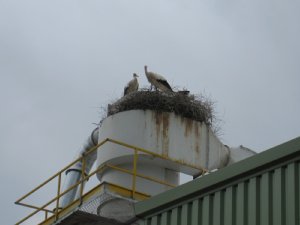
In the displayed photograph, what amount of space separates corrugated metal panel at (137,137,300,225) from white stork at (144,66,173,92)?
8.88 meters

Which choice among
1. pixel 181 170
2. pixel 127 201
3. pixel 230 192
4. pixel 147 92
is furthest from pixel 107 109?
pixel 230 192

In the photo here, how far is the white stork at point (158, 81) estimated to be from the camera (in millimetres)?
21219

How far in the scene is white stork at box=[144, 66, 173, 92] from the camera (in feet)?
69.6

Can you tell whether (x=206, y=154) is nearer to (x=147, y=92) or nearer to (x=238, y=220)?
(x=147, y=92)

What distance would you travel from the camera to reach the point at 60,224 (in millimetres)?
17375

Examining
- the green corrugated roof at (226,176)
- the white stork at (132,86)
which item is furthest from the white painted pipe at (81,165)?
the green corrugated roof at (226,176)

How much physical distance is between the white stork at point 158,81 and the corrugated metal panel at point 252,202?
8876 mm

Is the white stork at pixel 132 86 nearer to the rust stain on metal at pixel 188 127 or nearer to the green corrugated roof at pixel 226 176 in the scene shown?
the rust stain on metal at pixel 188 127

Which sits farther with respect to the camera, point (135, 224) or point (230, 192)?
point (135, 224)

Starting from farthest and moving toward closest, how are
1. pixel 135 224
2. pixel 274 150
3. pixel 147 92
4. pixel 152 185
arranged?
pixel 147 92 → pixel 152 185 → pixel 135 224 → pixel 274 150

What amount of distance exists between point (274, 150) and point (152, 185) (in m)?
8.18

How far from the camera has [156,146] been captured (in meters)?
19.5

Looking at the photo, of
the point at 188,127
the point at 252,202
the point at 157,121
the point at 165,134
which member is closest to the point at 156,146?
the point at 165,134

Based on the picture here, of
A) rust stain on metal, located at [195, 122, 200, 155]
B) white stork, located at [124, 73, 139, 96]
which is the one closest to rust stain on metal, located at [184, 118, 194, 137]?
rust stain on metal, located at [195, 122, 200, 155]
